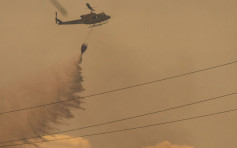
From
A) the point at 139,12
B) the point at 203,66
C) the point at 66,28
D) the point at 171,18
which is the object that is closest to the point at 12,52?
the point at 66,28

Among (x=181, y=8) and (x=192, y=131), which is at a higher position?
(x=181, y=8)

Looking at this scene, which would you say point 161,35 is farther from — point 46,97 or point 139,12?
point 46,97

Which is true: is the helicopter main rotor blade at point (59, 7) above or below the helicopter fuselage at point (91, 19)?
above

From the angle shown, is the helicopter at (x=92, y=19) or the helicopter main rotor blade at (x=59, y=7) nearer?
the helicopter at (x=92, y=19)

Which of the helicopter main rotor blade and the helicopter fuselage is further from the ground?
the helicopter main rotor blade

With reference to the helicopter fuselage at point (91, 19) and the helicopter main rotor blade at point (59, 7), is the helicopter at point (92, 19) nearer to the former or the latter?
the helicopter fuselage at point (91, 19)

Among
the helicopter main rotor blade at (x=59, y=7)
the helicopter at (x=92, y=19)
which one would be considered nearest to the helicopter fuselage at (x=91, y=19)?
the helicopter at (x=92, y=19)

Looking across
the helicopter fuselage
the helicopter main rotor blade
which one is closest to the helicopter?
the helicopter fuselage

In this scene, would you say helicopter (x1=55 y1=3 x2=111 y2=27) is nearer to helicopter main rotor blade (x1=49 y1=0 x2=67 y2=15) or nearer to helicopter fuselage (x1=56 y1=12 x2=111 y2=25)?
helicopter fuselage (x1=56 y1=12 x2=111 y2=25)

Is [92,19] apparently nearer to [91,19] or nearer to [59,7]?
[91,19]

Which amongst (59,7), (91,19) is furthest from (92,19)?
(59,7)

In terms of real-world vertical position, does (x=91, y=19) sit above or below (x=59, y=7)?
below
